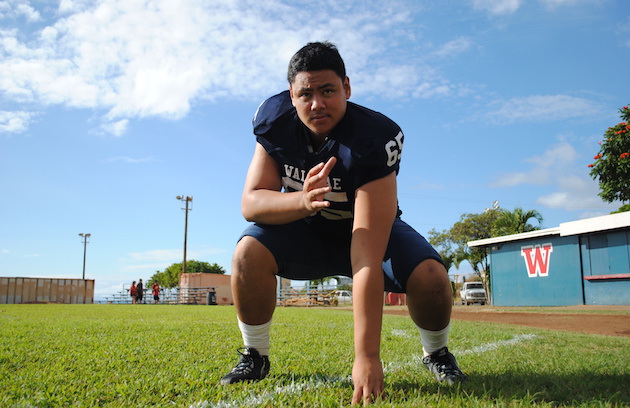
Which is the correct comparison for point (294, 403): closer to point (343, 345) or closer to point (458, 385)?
point (458, 385)

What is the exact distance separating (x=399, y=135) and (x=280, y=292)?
3195 centimetres

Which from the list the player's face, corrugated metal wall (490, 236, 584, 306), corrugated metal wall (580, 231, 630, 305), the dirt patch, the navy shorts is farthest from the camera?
corrugated metal wall (490, 236, 584, 306)

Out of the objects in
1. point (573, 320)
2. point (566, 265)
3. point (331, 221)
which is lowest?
point (573, 320)

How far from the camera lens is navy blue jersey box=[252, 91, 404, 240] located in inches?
90.6

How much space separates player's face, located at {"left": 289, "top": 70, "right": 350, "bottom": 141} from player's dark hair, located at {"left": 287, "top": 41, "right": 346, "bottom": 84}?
3cm

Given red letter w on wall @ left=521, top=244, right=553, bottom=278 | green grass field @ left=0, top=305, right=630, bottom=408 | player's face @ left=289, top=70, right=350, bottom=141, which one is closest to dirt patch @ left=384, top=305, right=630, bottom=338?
green grass field @ left=0, top=305, right=630, bottom=408

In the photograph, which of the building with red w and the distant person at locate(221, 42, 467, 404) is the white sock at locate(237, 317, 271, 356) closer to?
the distant person at locate(221, 42, 467, 404)

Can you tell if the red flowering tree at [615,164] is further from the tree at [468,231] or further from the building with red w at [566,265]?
the tree at [468,231]

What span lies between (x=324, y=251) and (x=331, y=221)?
0.23 meters

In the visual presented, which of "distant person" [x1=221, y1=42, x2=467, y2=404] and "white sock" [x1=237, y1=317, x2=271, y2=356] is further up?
"distant person" [x1=221, y1=42, x2=467, y2=404]

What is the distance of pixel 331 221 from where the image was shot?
2.65 m

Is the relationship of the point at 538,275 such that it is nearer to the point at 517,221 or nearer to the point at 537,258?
the point at 537,258

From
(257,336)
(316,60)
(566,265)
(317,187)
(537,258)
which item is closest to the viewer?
(317,187)

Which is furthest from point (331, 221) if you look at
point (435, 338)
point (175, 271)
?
point (175, 271)
